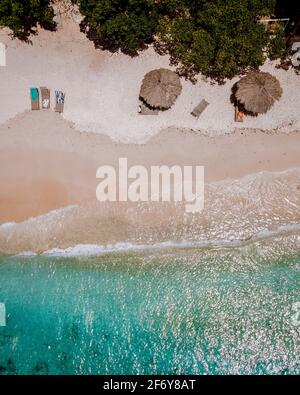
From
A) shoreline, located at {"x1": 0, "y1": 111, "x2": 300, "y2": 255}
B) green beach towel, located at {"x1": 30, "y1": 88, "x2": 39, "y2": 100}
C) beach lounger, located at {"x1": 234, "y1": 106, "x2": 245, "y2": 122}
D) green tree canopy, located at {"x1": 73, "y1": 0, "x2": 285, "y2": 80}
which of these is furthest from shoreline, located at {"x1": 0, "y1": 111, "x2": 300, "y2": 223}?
green tree canopy, located at {"x1": 73, "y1": 0, "x2": 285, "y2": 80}

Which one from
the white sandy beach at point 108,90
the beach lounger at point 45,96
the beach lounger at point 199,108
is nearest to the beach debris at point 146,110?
the white sandy beach at point 108,90

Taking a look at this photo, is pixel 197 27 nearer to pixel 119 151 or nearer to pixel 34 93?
pixel 119 151

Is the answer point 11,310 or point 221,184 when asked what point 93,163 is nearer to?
point 221,184

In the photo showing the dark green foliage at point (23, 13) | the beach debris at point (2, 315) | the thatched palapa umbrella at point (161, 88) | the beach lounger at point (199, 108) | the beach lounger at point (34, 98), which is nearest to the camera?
the dark green foliage at point (23, 13)

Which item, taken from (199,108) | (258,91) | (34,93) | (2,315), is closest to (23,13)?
(34,93)

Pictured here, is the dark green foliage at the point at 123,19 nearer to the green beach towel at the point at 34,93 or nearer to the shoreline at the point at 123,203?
the green beach towel at the point at 34,93
